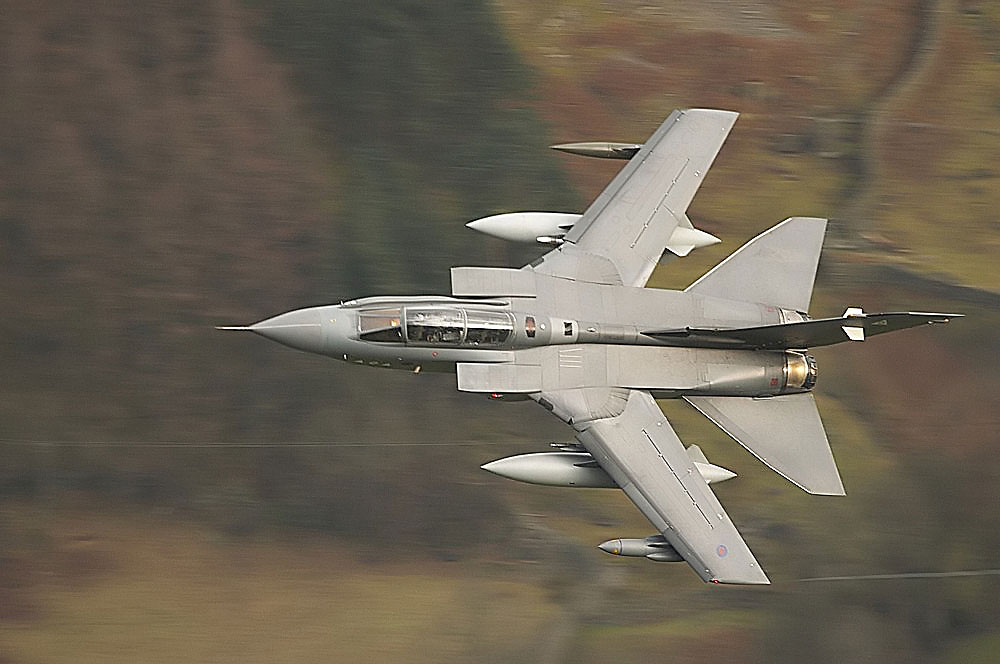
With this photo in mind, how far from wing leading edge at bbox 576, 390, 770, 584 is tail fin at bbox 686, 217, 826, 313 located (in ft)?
6.22

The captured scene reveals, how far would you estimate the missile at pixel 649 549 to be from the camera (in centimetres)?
1470

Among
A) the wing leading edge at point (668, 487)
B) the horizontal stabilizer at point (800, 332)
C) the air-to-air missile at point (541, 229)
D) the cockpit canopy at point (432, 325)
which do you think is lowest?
the wing leading edge at point (668, 487)

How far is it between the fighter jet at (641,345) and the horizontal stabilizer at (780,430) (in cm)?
2

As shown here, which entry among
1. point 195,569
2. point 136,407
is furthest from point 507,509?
point 136,407

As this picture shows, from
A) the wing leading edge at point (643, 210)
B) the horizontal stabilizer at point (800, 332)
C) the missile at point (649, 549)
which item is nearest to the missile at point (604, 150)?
the wing leading edge at point (643, 210)

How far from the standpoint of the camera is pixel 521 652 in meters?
16.8

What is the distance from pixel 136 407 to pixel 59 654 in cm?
356

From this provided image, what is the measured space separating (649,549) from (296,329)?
16.7ft

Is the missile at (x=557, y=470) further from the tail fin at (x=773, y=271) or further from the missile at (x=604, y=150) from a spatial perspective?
the missile at (x=604, y=150)

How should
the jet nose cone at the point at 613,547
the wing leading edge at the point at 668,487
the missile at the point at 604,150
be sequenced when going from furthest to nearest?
the missile at the point at 604,150, the jet nose cone at the point at 613,547, the wing leading edge at the point at 668,487

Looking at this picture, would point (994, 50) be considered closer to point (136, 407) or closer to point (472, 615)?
point (472, 615)

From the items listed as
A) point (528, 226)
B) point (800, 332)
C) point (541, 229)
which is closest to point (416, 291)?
point (528, 226)

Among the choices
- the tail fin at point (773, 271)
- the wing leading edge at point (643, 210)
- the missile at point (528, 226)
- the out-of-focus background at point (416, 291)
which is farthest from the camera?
the out-of-focus background at point (416, 291)

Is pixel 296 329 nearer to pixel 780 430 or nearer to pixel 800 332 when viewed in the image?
pixel 800 332
